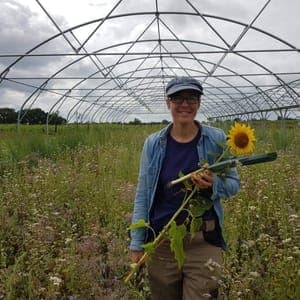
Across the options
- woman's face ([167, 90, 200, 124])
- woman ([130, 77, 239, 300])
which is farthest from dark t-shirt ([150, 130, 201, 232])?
woman's face ([167, 90, 200, 124])

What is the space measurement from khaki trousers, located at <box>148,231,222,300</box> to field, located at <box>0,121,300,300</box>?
17 cm

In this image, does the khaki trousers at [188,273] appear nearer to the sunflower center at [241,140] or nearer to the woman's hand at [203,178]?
the woman's hand at [203,178]

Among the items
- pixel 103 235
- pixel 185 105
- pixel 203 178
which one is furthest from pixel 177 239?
pixel 103 235

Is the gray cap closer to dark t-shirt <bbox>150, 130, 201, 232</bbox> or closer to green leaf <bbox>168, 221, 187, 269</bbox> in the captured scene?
dark t-shirt <bbox>150, 130, 201, 232</bbox>

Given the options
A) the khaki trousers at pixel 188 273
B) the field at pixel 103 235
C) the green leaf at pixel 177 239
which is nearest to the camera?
the green leaf at pixel 177 239

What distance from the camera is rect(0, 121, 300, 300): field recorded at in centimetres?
229

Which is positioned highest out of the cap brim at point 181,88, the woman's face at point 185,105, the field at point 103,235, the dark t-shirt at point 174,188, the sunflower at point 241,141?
the cap brim at point 181,88

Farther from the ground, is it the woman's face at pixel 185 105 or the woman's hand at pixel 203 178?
the woman's face at pixel 185 105

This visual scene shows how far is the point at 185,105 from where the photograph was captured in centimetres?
201

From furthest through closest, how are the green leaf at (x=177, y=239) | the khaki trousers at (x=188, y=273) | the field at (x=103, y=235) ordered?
1. the field at (x=103, y=235)
2. the khaki trousers at (x=188, y=273)
3. the green leaf at (x=177, y=239)

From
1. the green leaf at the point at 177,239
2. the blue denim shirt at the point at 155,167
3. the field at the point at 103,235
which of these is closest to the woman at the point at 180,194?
the blue denim shirt at the point at 155,167

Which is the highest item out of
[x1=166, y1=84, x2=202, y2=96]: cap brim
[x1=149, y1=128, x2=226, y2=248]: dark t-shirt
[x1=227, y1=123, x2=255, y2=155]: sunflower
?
[x1=166, y1=84, x2=202, y2=96]: cap brim

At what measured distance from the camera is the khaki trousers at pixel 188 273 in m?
1.93

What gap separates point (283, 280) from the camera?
2.14 metres
